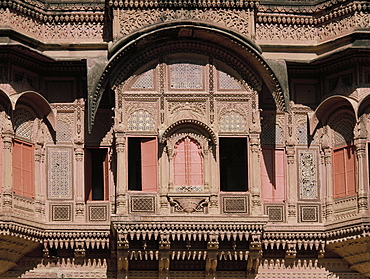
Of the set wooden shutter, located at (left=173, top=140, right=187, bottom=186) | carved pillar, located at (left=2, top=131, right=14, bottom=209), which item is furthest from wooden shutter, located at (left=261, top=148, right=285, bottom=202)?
carved pillar, located at (left=2, top=131, right=14, bottom=209)

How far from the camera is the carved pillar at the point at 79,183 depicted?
101 ft

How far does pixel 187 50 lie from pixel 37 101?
113 inches

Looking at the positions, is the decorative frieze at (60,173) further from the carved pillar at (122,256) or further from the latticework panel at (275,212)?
the latticework panel at (275,212)

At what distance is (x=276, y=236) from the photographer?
101 ft

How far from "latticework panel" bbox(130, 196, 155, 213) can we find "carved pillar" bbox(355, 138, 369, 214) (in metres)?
3.73

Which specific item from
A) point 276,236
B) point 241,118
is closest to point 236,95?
point 241,118

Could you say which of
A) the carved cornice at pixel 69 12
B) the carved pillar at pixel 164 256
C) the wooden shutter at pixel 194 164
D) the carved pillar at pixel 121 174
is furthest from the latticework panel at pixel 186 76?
the carved pillar at pixel 164 256

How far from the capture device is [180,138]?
30.7m

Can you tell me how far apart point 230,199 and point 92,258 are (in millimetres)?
2751

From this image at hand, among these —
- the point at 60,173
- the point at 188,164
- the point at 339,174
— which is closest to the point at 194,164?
the point at 188,164

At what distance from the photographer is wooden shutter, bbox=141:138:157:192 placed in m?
30.5

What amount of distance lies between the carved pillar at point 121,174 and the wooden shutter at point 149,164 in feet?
1.20

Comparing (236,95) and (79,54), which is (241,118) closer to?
(236,95)

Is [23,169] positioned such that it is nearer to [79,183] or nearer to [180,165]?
[79,183]
